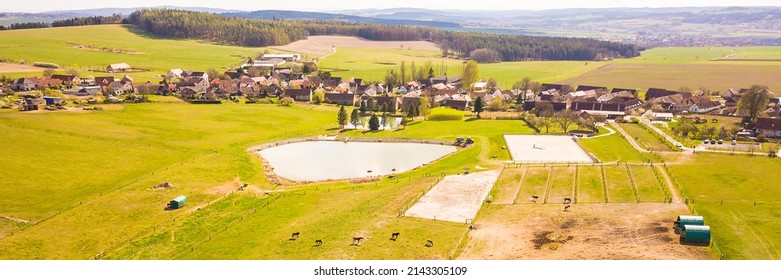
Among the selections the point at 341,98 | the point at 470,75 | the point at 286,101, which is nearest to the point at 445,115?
the point at 341,98

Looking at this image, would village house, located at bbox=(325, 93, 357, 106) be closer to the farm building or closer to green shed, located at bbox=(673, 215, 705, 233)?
the farm building

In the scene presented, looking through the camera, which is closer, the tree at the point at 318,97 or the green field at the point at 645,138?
the green field at the point at 645,138

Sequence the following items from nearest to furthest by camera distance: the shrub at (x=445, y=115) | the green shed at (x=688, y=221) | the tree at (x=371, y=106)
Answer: the green shed at (x=688, y=221) → the shrub at (x=445, y=115) → the tree at (x=371, y=106)

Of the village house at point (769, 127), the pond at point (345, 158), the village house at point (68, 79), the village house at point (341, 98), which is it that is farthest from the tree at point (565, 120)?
the village house at point (68, 79)

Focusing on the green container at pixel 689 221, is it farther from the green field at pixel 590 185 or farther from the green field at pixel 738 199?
the green field at pixel 590 185

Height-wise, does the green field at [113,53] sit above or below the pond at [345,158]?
above

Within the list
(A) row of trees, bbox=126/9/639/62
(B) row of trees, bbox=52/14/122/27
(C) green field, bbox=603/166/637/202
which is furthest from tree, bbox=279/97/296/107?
(B) row of trees, bbox=52/14/122/27

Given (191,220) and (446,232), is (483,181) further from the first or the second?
(191,220)
